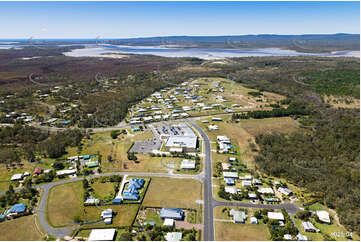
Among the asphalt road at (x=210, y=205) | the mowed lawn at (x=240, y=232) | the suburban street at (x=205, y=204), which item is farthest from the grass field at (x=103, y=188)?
the mowed lawn at (x=240, y=232)

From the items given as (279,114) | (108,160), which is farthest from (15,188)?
(279,114)

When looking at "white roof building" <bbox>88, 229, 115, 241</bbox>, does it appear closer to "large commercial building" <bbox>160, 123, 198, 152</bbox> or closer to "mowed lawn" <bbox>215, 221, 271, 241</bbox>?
"mowed lawn" <bbox>215, 221, 271, 241</bbox>

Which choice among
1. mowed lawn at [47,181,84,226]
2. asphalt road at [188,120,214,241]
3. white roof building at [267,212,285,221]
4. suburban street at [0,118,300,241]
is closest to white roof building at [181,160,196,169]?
suburban street at [0,118,300,241]

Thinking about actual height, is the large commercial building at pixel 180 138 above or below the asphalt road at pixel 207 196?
above

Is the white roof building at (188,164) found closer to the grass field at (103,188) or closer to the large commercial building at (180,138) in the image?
the large commercial building at (180,138)

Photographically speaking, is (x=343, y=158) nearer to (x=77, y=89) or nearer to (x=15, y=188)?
(x=15, y=188)

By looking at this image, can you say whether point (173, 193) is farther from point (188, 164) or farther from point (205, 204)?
point (188, 164)
